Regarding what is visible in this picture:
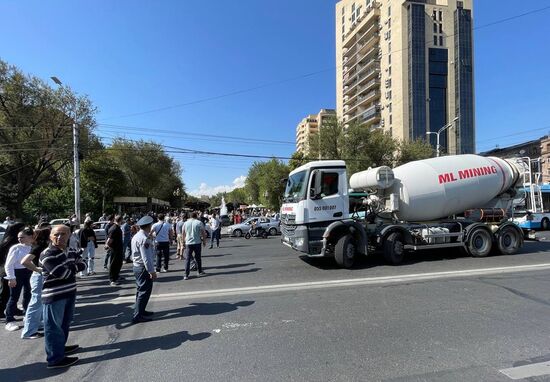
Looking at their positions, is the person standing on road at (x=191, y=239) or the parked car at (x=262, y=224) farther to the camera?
the parked car at (x=262, y=224)

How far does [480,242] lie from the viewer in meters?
12.1

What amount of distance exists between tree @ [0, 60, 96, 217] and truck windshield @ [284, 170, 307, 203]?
75.9ft

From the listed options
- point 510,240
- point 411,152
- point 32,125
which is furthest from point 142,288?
point 411,152

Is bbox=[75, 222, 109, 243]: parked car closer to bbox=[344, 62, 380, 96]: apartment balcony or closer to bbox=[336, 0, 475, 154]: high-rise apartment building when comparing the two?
bbox=[336, 0, 475, 154]: high-rise apartment building

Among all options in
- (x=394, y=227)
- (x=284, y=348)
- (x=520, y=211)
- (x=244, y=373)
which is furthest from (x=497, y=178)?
(x=244, y=373)

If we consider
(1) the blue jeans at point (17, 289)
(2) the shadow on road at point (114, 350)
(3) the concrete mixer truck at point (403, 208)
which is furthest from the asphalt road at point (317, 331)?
(3) the concrete mixer truck at point (403, 208)

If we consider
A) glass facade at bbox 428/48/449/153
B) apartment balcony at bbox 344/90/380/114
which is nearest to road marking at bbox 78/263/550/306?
glass facade at bbox 428/48/449/153

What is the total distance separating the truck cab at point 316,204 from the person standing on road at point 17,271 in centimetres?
625

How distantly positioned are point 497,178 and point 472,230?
6.90 feet

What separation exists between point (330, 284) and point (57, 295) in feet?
18.5

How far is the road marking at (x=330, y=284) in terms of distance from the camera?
7.82 meters

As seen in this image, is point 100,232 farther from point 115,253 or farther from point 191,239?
point 191,239

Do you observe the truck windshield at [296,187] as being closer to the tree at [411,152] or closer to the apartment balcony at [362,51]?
the tree at [411,152]

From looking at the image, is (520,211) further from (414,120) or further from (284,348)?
(414,120)
